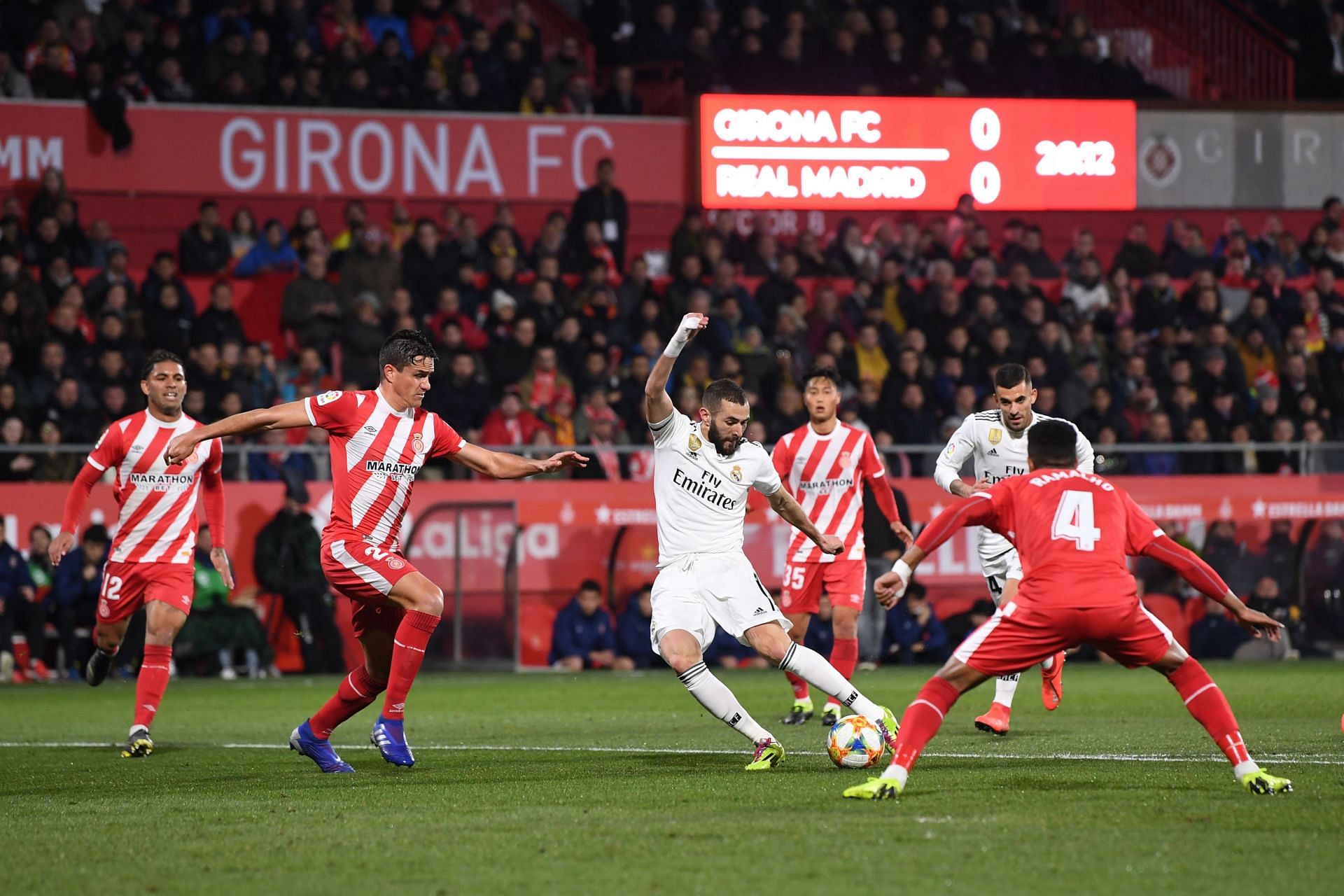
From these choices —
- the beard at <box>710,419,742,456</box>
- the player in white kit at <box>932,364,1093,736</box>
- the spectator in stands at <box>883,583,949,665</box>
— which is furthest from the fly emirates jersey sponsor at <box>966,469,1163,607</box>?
the spectator in stands at <box>883,583,949,665</box>

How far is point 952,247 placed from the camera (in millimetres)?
23219

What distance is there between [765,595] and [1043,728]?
2.82m

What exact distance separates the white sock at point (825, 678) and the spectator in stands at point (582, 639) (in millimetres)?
9200

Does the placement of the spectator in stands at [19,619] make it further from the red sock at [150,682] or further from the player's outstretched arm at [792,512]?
the player's outstretched arm at [792,512]

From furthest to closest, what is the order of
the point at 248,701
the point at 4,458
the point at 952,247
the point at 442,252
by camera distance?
1. the point at 952,247
2. the point at 442,252
3. the point at 4,458
4. the point at 248,701

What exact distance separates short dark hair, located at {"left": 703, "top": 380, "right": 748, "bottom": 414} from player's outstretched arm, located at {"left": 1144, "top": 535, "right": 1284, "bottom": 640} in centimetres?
265

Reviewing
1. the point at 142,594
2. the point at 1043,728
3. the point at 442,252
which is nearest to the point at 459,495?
the point at 442,252

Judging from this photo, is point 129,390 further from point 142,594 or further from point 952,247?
point 952,247

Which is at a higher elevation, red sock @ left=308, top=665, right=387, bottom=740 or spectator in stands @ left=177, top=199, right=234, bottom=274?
spectator in stands @ left=177, top=199, right=234, bottom=274

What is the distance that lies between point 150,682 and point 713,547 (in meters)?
3.66

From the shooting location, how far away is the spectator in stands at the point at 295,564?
17.6m

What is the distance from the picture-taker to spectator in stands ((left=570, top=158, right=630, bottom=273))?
21.4 m

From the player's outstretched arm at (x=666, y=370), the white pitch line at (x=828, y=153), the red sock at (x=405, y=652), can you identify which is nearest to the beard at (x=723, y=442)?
the player's outstretched arm at (x=666, y=370)

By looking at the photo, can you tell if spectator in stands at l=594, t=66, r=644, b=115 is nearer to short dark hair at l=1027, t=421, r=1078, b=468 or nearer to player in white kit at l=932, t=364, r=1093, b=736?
player in white kit at l=932, t=364, r=1093, b=736
